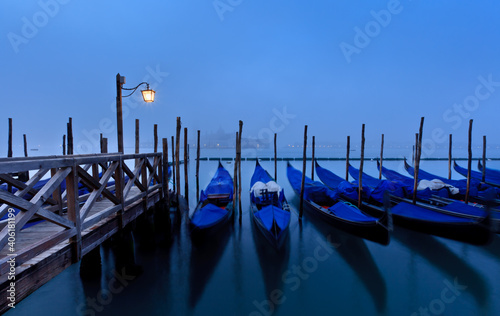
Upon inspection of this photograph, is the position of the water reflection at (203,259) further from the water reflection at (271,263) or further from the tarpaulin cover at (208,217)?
the water reflection at (271,263)

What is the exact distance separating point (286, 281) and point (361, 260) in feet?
5.93

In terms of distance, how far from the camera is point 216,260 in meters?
4.77

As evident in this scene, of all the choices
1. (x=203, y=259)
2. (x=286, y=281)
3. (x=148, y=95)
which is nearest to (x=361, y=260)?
(x=286, y=281)

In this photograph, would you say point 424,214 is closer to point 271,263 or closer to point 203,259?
point 271,263

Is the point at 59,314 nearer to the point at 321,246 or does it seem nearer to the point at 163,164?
the point at 163,164

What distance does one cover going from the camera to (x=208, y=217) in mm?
4965

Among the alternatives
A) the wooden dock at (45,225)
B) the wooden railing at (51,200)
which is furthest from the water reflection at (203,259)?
the wooden railing at (51,200)

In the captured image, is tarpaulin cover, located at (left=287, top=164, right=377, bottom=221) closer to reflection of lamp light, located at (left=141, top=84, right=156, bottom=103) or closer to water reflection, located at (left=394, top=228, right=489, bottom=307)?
water reflection, located at (left=394, top=228, right=489, bottom=307)

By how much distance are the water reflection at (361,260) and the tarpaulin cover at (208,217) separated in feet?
9.34

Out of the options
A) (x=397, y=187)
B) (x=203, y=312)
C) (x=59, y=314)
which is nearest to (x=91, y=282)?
(x=59, y=314)

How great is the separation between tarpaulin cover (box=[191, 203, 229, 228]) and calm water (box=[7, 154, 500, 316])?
58 centimetres

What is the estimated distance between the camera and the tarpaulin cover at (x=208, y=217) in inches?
185

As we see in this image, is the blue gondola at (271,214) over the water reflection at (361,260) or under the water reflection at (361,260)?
over

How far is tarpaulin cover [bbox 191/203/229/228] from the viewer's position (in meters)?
4.70
